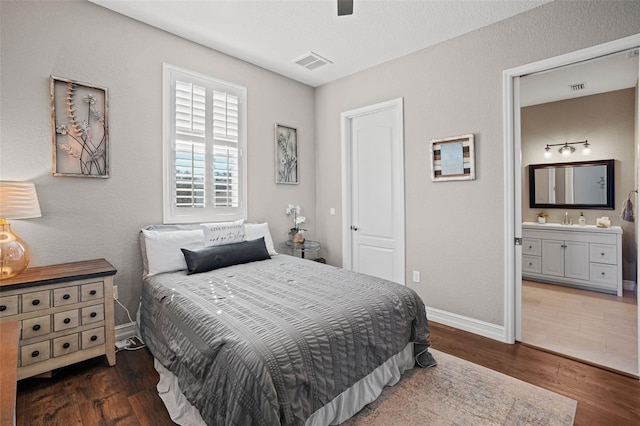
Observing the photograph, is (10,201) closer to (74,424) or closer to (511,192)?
(74,424)

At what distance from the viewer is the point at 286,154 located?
13.3 feet

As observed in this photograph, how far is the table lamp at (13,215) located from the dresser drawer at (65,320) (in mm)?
393

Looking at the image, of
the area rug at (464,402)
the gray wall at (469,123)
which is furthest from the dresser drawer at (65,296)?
the gray wall at (469,123)

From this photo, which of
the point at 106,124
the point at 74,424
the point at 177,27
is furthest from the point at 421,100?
the point at 74,424

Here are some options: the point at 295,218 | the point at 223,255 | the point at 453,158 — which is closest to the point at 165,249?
the point at 223,255

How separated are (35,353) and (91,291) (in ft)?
1.52

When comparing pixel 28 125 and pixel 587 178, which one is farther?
pixel 587 178

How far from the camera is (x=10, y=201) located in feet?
6.47

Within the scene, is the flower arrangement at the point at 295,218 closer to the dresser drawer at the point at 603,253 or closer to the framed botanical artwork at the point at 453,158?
the framed botanical artwork at the point at 453,158

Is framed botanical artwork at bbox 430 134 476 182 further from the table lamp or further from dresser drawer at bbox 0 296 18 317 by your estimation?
dresser drawer at bbox 0 296 18 317

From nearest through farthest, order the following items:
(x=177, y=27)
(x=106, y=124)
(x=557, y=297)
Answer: (x=106, y=124) → (x=177, y=27) → (x=557, y=297)

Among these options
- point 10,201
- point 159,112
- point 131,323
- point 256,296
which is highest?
point 159,112

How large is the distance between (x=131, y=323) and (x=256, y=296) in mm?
1578

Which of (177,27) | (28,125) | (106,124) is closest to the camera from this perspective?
(28,125)
